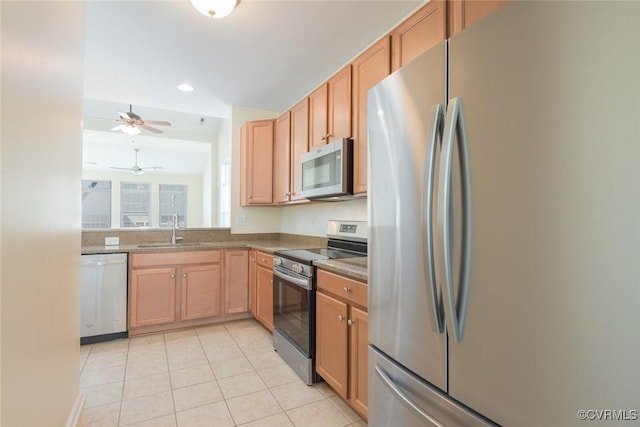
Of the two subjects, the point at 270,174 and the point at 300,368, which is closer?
the point at 300,368

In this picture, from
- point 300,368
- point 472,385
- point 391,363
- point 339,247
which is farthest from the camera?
point 339,247

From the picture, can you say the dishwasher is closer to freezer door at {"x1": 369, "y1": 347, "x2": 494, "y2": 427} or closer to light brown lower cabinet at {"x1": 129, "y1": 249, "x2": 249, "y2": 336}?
light brown lower cabinet at {"x1": 129, "y1": 249, "x2": 249, "y2": 336}

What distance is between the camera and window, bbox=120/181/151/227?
874 cm

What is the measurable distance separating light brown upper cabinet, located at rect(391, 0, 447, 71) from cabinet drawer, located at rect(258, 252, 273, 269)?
1.95m

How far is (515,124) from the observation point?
2.71ft

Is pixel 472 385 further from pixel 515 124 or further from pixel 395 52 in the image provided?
pixel 395 52

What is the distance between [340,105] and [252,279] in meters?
2.08

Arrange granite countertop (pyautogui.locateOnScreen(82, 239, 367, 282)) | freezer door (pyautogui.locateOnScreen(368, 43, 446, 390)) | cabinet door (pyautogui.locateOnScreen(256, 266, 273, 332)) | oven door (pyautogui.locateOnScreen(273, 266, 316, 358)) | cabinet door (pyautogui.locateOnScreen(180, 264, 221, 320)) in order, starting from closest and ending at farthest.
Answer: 1. freezer door (pyautogui.locateOnScreen(368, 43, 446, 390))
2. granite countertop (pyautogui.locateOnScreen(82, 239, 367, 282))
3. oven door (pyautogui.locateOnScreen(273, 266, 316, 358))
4. cabinet door (pyautogui.locateOnScreen(256, 266, 273, 332))
5. cabinet door (pyautogui.locateOnScreen(180, 264, 221, 320))

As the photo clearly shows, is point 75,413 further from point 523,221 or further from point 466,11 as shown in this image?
point 466,11

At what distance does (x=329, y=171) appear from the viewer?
2443 millimetres

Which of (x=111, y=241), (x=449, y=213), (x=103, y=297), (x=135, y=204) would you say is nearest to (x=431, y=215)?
(x=449, y=213)

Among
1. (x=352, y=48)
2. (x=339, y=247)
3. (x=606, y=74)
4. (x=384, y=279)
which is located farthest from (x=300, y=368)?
(x=352, y=48)

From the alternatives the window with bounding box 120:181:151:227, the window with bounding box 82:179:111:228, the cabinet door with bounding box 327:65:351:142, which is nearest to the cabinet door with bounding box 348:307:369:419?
the cabinet door with bounding box 327:65:351:142

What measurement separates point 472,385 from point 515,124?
753 mm
